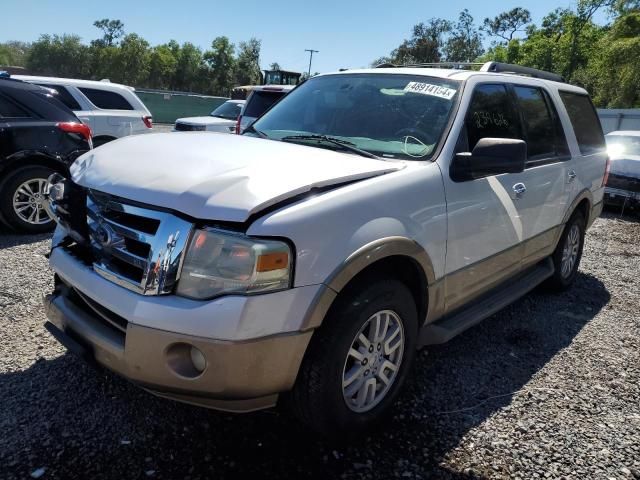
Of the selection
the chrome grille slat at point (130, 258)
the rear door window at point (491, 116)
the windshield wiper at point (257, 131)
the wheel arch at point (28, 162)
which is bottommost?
the wheel arch at point (28, 162)

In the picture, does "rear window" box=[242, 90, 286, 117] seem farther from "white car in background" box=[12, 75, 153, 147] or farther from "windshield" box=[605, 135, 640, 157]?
"windshield" box=[605, 135, 640, 157]

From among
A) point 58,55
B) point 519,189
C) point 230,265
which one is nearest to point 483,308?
point 519,189

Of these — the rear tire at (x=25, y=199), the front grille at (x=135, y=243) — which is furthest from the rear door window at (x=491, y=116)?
the rear tire at (x=25, y=199)

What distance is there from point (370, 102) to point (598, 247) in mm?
5460

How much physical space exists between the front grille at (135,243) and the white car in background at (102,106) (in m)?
7.39

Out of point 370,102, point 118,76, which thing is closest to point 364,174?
point 370,102

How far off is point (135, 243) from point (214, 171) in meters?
0.47

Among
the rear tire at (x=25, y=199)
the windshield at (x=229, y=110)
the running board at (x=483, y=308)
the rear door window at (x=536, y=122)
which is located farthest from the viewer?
the windshield at (x=229, y=110)

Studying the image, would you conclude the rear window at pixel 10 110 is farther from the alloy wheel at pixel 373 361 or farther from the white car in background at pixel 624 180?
the white car in background at pixel 624 180

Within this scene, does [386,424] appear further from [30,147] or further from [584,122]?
[30,147]

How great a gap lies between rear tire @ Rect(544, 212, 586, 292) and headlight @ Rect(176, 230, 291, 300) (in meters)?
3.55

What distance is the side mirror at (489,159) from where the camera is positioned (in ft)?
9.18

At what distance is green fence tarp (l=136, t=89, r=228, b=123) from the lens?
3435 centimetres

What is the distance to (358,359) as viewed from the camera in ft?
8.15
